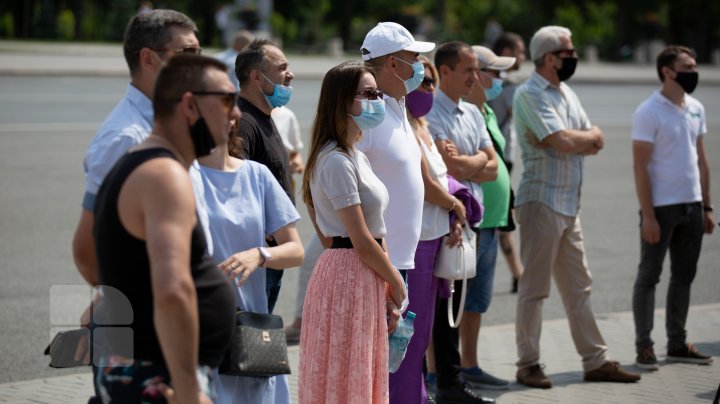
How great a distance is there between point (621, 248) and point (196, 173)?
8617 millimetres

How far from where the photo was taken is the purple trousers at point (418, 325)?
19.7 feet

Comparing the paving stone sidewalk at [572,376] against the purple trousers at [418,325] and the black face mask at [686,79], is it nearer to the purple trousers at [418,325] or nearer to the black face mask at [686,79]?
the purple trousers at [418,325]

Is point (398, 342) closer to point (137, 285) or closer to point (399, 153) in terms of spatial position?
point (399, 153)

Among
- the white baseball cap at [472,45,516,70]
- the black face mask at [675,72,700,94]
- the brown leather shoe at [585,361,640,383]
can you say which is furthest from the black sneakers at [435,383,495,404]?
the black face mask at [675,72,700,94]

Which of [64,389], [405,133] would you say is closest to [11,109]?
[64,389]

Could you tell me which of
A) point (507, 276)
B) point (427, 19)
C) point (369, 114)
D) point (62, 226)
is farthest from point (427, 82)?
point (427, 19)

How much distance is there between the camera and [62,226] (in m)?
11.9

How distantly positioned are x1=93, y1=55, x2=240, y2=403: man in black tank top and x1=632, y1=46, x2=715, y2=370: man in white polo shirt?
490cm

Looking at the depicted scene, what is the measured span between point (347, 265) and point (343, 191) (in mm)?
352

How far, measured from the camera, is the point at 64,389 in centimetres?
683

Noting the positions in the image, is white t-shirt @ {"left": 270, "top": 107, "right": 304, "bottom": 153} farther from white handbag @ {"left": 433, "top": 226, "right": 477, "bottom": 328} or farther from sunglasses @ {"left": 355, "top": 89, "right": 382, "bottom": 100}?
sunglasses @ {"left": 355, "top": 89, "right": 382, "bottom": 100}

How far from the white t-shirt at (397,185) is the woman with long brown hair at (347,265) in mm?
431

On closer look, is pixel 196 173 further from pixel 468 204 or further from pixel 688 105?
pixel 688 105

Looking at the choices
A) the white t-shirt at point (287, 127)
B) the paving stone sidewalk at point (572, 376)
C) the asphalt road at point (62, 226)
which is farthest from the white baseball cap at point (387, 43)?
the white t-shirt at point (287, 127)
